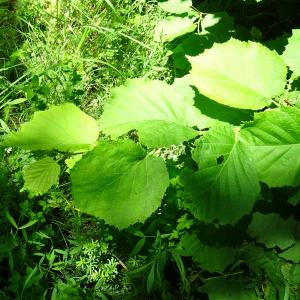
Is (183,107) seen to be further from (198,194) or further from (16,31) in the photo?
(16,31)

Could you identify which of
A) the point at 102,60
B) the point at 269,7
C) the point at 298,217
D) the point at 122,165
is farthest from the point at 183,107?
the point at 269,7

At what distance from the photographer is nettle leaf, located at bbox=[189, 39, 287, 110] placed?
1.61 metres

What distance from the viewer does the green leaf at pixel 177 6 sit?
8.34 ft

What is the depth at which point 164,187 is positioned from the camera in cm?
154

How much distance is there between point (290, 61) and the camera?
1.78 m

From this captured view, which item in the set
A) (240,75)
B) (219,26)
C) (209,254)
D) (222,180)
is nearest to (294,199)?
(222,180)

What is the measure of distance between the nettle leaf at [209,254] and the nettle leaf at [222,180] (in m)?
0.33

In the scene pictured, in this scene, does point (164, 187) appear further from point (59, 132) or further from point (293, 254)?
point (293, 254)

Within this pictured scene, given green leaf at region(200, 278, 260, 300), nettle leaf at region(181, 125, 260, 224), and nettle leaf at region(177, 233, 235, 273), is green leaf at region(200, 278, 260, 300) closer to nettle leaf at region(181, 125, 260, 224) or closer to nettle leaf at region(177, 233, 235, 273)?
nettle leaf at region(177, 233, 235, 273)

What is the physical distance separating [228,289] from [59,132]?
1011 mm

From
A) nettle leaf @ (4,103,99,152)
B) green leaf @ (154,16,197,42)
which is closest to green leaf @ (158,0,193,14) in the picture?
green leaf @ (154,16,197,42)

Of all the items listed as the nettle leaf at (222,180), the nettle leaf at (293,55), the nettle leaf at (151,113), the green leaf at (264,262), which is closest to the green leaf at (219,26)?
the nettle leaf at (293,55)

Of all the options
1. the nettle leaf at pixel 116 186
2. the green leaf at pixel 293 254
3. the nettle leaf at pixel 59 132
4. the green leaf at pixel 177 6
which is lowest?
the green leaf at pixel 293 254

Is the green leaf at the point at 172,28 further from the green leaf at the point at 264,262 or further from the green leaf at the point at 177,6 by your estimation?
the green leaf at the point at 264,262
